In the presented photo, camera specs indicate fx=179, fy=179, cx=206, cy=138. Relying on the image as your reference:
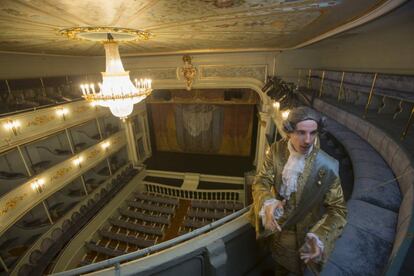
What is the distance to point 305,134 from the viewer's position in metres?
1.19

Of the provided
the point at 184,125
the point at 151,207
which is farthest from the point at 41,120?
the point at 184,125

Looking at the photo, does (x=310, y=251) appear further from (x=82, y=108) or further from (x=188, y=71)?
(x=82, y=108)

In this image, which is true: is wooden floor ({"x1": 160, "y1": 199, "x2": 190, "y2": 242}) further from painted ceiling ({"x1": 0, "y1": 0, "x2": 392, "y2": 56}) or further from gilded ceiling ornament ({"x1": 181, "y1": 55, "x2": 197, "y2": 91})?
painted ceiling ({"x1": 0, "y1": 0, "x2": 392, "y2": 56})

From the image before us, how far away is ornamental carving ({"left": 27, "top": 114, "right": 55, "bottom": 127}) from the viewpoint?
15.9 ft

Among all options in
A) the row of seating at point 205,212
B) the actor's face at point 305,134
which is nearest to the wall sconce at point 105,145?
the row of seating at point 205,212

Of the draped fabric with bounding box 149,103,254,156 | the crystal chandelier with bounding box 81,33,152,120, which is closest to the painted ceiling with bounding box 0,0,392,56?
the crystal chandelier with bounding box 81,33,152,120

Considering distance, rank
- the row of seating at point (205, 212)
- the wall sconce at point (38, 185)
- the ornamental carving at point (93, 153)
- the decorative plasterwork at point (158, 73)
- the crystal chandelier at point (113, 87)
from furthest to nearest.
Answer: the decorative plasterwork at point (158, 73) < the ornamental carving at point (93, 153) < the row of seating at point (205, 212) < the wall sconce at point (38, 185) < the crystal chandelier at point (113, 87)

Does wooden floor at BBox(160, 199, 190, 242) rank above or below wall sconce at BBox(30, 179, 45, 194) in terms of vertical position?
below

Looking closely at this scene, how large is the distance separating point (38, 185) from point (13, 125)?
1.81 meters

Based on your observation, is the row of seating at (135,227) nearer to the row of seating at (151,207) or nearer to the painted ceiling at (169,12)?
the row of seating at (151,207)

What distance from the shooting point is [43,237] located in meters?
5.29

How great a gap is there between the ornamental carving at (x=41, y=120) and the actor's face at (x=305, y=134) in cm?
644

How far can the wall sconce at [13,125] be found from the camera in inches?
170

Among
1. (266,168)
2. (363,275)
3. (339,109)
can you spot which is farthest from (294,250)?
(339,109)
